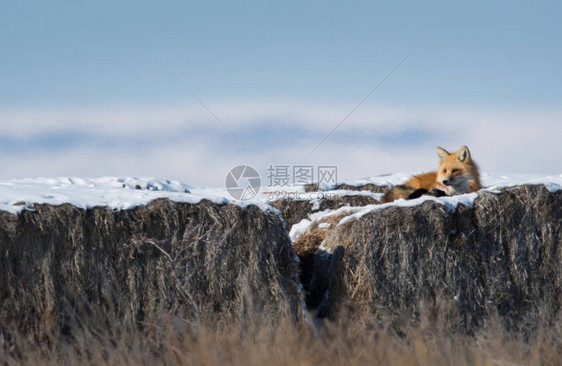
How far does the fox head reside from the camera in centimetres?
812

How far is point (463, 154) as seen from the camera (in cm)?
820

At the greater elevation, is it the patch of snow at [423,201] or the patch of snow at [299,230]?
the patch of snow at [423,201]

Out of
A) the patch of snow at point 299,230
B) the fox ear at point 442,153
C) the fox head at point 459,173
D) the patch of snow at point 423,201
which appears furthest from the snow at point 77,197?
the fox ear at point 442,153

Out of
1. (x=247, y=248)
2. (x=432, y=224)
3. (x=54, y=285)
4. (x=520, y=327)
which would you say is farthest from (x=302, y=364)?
(x=520, y=327)

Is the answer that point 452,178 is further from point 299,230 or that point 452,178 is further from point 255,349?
point 255,349

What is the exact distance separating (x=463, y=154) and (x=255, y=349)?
16.4 feet

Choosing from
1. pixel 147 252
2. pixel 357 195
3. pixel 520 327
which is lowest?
pixel 520 327

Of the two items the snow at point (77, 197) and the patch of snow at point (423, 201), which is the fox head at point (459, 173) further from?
the snow at point (77, 197)

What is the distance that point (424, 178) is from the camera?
29.0ft

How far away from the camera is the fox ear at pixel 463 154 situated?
26.8ft

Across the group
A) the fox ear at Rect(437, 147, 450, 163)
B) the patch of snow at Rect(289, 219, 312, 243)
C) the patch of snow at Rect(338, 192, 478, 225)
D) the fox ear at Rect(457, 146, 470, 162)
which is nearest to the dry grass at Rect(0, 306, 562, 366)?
the patch of snow at Rect(338, 192, 478, 225)

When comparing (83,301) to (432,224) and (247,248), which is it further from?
(432,224)

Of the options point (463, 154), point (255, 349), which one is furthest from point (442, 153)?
point (255, 349)

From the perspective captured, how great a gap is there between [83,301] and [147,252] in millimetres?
839
